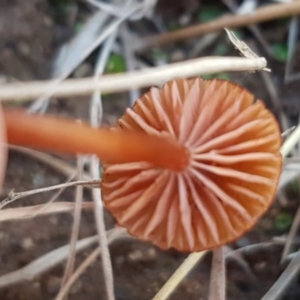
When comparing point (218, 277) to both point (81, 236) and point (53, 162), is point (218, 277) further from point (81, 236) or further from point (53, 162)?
point (53, 162)

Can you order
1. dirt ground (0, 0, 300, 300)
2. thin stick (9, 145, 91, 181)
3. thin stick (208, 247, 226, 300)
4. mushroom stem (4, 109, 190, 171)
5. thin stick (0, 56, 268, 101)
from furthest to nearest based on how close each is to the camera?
thin stick (9, 145, 91, 181)
dirt ground (0, 0, 300, 300)
thin stick (208, 247, 226, 300)
thin stick (0, 56, 268, 101)
mushroom stem (4, 109, 190, 171)

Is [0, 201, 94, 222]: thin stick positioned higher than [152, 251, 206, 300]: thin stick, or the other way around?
[0, 201, 94, 222]: thin stick

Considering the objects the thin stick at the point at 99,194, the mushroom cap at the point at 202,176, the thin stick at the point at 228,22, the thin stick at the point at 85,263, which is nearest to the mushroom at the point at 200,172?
the mushroom cap at the point at 202,176

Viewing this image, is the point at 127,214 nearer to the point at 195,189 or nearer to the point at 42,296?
the point at 195,189

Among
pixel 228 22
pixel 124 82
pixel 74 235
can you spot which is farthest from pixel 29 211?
pixel 228 22

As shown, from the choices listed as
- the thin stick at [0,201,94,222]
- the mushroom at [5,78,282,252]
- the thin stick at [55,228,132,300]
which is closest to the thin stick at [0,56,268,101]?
the mushroom at [5,78,282,252]

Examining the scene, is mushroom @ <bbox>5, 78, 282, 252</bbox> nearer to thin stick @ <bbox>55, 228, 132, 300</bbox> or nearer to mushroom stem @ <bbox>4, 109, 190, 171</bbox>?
mushroom stem @ <bbox>4, 109, 190, 171</bbox>

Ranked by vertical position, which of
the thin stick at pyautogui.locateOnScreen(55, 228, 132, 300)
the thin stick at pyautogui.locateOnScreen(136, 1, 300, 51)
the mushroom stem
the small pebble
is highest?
the thin stick at pyautogui.locateOnScreen(136, 1, 300, 51)

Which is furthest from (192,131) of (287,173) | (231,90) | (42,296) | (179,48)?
(179,48)
